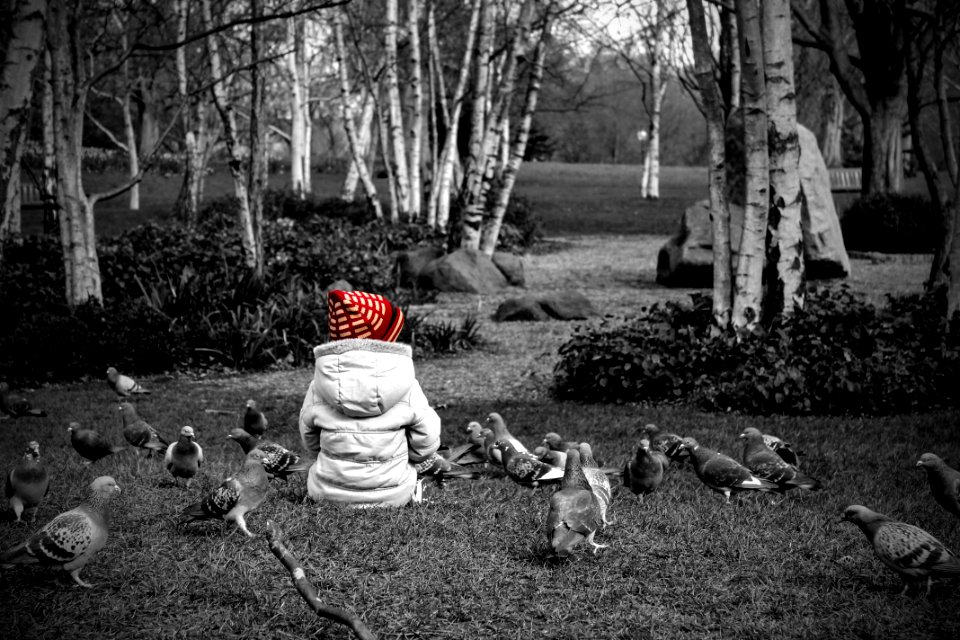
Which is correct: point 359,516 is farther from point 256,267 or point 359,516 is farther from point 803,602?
point 256,267

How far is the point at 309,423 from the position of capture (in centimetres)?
524

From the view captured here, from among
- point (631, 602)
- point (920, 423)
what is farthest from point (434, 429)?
point (920, 423)

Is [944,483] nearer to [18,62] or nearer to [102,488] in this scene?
[102,488]

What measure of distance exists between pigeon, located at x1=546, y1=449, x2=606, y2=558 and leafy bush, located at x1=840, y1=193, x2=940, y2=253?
693 inches

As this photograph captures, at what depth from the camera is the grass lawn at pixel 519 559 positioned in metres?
3.92

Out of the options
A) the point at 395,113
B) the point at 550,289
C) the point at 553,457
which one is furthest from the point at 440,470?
the point at 395,113

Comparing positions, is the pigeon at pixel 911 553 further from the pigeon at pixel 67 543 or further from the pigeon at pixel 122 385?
the pigeon at pixel 122 385

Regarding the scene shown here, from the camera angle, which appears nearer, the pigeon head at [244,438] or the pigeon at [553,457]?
the pigeon at [553,457]

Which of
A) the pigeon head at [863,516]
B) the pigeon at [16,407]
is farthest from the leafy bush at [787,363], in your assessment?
the pigeon at [16,407]

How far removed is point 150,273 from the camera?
13000mm

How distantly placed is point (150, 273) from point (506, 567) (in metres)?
10.2

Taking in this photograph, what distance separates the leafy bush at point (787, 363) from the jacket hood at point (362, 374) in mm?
4235

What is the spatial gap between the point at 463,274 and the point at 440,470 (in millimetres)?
10155

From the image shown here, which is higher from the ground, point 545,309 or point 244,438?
point 545,309
